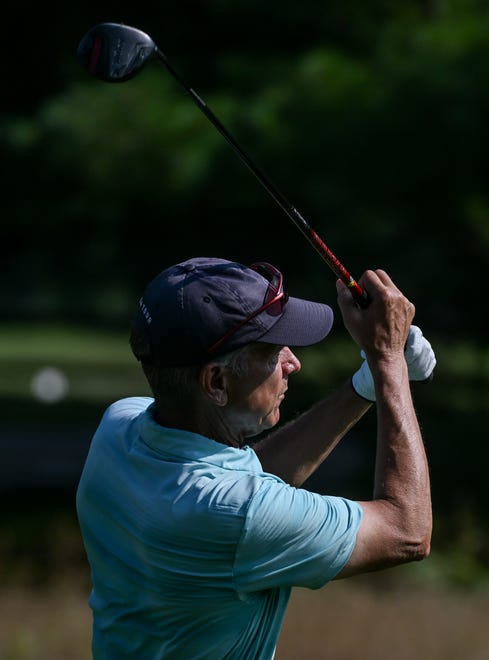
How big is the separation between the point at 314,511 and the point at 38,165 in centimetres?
1002

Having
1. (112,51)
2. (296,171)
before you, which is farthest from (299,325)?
(296,171)

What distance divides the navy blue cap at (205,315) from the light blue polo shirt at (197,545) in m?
0.16

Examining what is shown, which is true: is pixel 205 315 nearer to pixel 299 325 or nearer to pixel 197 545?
pixel 299 325

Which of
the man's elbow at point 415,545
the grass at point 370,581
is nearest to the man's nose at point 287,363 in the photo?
the man's elbow at point 415,545

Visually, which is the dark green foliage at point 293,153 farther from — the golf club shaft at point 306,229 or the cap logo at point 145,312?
the cap logo at point 145,312

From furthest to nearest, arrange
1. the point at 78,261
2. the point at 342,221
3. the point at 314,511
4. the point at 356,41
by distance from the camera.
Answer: the point at 78,261 < the point at 356,41 < the point at 342,221 < the point at 314,511

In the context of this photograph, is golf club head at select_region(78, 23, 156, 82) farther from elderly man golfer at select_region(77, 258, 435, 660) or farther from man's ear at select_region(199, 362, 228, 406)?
man's ear at select_region(199, 362, 228, 406)

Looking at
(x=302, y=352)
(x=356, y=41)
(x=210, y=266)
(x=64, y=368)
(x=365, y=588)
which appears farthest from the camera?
(x=64, y=368)

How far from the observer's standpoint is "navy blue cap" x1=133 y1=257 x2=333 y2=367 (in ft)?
8.43

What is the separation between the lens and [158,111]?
10.8 m

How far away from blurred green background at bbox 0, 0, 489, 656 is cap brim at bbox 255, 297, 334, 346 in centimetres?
721

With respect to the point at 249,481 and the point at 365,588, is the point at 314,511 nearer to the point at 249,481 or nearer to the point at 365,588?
the point at 249,481

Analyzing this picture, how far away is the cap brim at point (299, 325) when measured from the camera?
2629 mm

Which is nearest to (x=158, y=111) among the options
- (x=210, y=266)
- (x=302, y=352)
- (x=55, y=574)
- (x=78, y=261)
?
(x=302, y=352)
